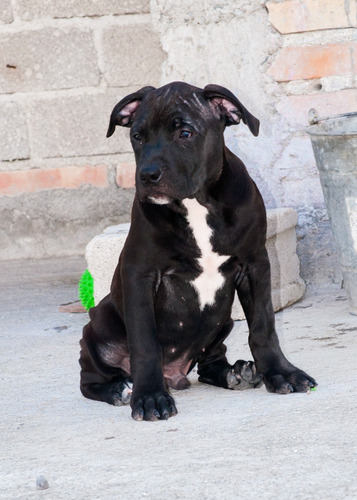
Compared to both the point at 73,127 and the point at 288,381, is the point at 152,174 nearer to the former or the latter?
the point at 288,381

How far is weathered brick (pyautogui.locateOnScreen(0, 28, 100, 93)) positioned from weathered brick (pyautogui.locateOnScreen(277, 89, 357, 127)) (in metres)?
1.66

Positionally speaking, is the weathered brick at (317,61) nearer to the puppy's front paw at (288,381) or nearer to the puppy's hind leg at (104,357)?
the puppy's hind leg at (104,357)

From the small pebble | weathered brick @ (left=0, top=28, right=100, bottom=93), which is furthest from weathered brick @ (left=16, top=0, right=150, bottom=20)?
the small pebble

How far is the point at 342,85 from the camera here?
5121 millimetres

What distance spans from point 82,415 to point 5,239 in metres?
3.39

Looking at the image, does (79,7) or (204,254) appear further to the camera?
(79,7)

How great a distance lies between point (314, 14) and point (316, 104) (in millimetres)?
469

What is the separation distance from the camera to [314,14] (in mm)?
5020

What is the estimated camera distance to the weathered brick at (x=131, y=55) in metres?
6.29

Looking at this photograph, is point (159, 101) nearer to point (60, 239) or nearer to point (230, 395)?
point (230, 395)

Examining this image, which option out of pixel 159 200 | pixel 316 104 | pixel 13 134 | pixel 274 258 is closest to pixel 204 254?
pixel 159 200

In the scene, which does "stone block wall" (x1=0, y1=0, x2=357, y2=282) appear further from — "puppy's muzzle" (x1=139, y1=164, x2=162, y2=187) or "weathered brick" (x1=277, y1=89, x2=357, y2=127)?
"puppy's muzzle" (x1=139, y1=164, x2=162, y2=187)

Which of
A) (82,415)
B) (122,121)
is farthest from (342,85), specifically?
(82,415)

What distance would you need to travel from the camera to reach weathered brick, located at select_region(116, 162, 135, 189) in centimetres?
639
